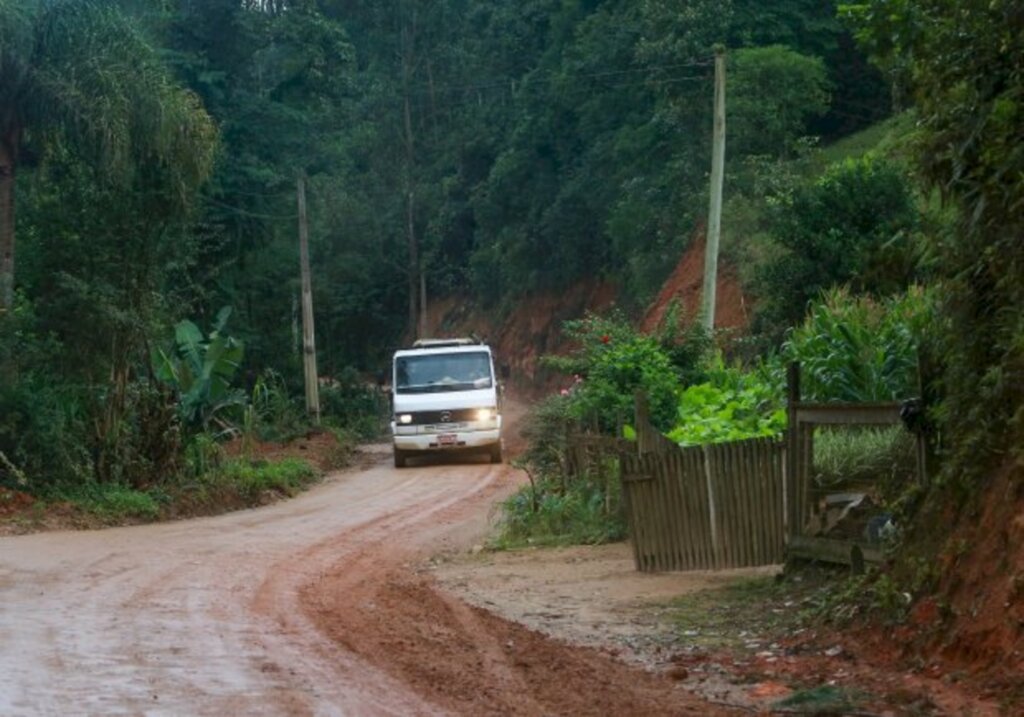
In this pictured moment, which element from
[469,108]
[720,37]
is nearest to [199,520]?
[720,37]

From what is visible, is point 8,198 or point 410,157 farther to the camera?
point 410,157

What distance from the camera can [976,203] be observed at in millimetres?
10508

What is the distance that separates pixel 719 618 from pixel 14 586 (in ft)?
23.8

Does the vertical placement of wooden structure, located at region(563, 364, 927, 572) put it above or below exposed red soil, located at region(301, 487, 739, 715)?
above

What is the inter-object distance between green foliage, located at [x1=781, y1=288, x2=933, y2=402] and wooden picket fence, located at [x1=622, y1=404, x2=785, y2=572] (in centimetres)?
209

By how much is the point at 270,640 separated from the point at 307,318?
29.6 metres

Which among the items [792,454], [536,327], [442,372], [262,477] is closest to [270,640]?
[792,454]

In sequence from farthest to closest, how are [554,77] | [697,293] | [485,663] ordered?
[554,77]
[697,293]
[485,663]

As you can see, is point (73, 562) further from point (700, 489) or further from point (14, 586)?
point (700, 489)

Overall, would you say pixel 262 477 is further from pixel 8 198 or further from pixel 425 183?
pixel 425 183

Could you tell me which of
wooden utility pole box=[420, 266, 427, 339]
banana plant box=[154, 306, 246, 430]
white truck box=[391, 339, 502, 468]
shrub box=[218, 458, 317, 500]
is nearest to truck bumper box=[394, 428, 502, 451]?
white truck box=[391, 339, 502, 468]

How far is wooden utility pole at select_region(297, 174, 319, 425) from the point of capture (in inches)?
1576

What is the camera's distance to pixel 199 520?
2439cm

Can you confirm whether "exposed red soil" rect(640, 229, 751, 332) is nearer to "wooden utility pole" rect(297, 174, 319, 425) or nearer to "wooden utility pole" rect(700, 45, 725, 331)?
"wooden utility pole" rect(700, 45, 725, 331)
